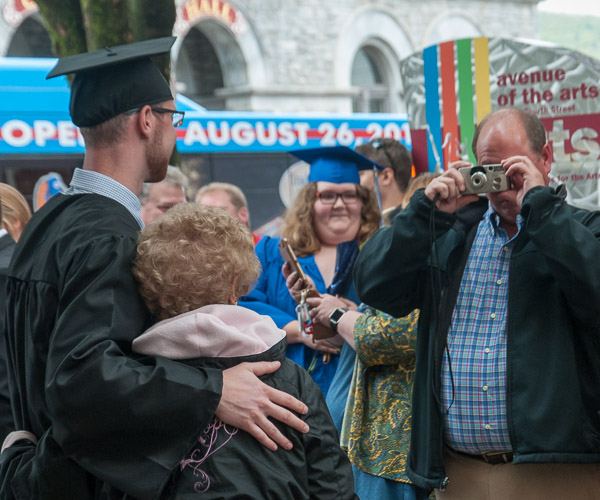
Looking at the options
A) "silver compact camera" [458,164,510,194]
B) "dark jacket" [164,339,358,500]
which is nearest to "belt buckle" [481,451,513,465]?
"dark jacket" [164,339,358,500]

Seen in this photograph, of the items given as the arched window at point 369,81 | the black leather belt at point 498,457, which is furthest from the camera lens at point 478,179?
the arched window at point 369,81

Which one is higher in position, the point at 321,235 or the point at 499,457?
the point at 321,235

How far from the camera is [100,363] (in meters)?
1.95

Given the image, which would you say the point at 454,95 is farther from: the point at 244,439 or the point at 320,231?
the point at 244,439

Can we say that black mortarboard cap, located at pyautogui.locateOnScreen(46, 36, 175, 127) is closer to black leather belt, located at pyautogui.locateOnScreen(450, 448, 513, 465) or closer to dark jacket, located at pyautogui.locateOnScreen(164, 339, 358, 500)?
dark jacket, located at pyautogui.locateOnScreen(164, 339, 358, 500)

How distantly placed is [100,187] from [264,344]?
2.09 feet

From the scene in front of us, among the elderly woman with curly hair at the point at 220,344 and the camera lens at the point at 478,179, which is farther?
the camera lens at the point at 478,179

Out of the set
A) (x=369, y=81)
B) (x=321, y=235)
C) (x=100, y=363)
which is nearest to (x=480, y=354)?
(x=100, y=363)

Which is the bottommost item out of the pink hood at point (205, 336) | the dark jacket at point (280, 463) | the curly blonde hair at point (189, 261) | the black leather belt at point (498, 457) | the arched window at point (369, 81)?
the black leather belt at point (498, 457)

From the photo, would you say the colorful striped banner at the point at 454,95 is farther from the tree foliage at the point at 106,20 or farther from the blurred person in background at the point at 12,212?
the blurred person in background at the point at 12,212

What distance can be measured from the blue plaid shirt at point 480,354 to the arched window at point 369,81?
18823 mm

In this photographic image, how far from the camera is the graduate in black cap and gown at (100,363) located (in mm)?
1974

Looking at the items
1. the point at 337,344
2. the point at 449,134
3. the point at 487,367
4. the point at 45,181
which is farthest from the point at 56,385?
the point at 45,181

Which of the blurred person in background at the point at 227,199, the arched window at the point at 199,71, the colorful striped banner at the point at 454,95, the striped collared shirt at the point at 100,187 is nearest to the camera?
the striped collared shirt at the point at 100,187
